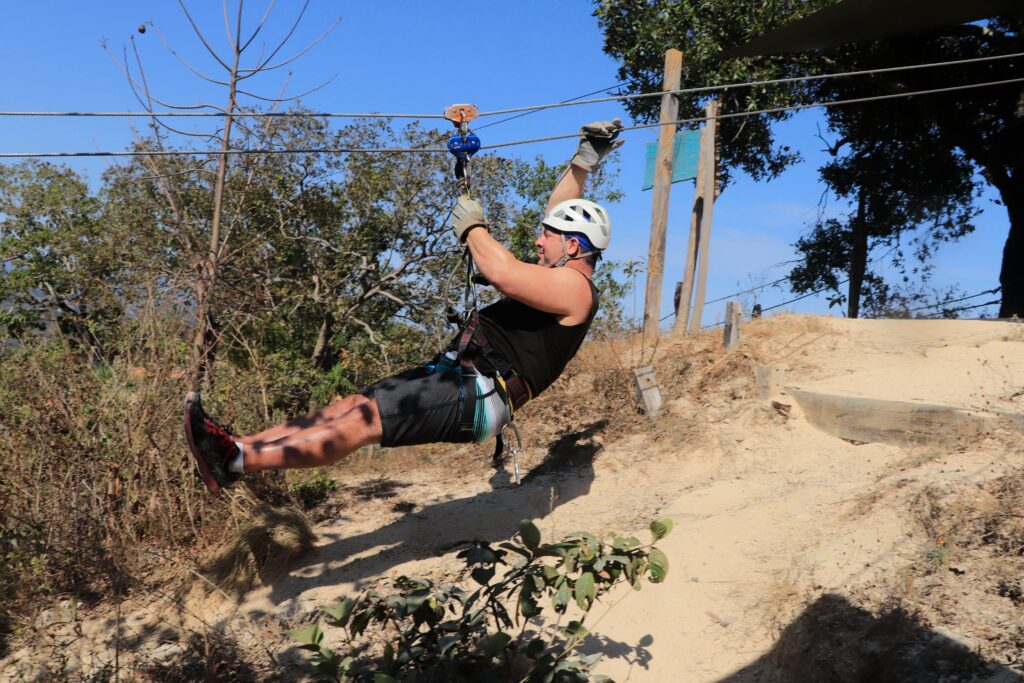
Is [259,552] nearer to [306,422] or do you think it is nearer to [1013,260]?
[306,422]

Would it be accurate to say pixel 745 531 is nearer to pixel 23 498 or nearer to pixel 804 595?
pixel 804 595

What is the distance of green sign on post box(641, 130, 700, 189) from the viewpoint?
801 centimetres

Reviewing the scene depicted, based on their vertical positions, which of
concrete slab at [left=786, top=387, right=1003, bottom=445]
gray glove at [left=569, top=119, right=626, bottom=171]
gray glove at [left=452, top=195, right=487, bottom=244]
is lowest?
concrete slab at [left=786, top=387, right=1003, bottom=445]

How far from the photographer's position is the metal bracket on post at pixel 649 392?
6.49 metres

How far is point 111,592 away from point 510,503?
99.3 inches

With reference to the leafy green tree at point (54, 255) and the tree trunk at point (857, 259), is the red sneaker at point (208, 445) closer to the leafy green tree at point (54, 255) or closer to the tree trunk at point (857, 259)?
the leafy green tree at point (54, 255)

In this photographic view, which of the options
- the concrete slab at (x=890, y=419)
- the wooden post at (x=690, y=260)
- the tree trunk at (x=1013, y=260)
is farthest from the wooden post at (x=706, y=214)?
the tree trunk at (x=1013, y=260)

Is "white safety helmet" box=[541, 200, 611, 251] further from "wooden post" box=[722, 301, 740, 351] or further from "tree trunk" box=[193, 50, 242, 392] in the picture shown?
"wooden post" box=[722, 301, 740, 351]

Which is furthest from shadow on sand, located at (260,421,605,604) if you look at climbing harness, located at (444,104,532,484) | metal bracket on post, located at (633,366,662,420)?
climbing harness, located at (444,104,532,484)

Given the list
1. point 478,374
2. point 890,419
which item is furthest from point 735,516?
point 478,374

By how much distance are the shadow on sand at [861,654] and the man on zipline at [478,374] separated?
5.31ft

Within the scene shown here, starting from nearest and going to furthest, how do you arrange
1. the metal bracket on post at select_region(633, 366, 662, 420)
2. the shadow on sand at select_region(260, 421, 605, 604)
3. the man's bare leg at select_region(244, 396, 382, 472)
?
the man's bare leg at select_region(244, 396, 382, 472) → the shadow on sand at select_region(260, 421, 605, 604) → the metal bracket on post at select_region(633, 366, 662, 420)

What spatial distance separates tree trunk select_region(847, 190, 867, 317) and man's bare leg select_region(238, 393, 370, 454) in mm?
10720

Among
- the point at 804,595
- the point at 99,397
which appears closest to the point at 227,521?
the point at 99,397
